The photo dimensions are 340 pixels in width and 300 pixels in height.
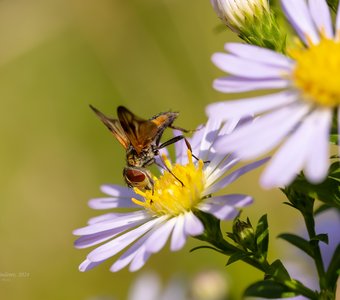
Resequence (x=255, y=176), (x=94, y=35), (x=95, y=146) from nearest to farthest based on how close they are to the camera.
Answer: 1. (x=255, y=176)
2. (x=95, y=146)
3. (x=94, y=35)

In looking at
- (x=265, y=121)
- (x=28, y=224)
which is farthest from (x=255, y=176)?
(x=265, y=121)

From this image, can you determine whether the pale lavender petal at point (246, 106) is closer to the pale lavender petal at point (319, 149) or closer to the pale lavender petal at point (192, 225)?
the pale lavender petal at point (319, 149)

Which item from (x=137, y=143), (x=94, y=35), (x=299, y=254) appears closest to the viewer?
(x=137, y=143)

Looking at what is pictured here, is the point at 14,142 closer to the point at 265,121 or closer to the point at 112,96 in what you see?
the point at 112,96

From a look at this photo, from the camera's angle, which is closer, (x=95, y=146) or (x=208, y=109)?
(x=208, y=109)

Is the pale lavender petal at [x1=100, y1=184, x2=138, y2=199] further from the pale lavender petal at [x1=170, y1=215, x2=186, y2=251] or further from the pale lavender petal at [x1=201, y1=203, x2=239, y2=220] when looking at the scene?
the pale lavender petal at [x1=201, y1=203, x2=239, y2=220]

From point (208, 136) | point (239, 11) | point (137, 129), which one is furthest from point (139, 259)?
point (239, 11)

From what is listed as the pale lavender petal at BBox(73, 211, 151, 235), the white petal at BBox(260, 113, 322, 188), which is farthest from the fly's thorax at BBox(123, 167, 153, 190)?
the white petal at BBox(260, 113, 322, 188)
